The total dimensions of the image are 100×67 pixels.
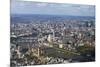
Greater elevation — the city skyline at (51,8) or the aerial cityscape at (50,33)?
the city skyline at (51,8)

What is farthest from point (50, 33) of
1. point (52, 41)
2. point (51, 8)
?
point (51, 8)

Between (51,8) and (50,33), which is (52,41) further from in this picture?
(51,8)

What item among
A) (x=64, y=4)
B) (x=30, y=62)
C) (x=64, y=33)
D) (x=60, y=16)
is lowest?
(x=30, y=62)

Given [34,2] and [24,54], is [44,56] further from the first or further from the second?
[34,2]

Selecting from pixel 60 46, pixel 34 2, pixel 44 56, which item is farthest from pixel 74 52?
pixel 34 2

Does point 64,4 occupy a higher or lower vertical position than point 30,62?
higher

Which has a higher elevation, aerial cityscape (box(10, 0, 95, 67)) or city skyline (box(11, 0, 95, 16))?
city skyline (box(11, 0, 95, 16))

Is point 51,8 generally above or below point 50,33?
above
